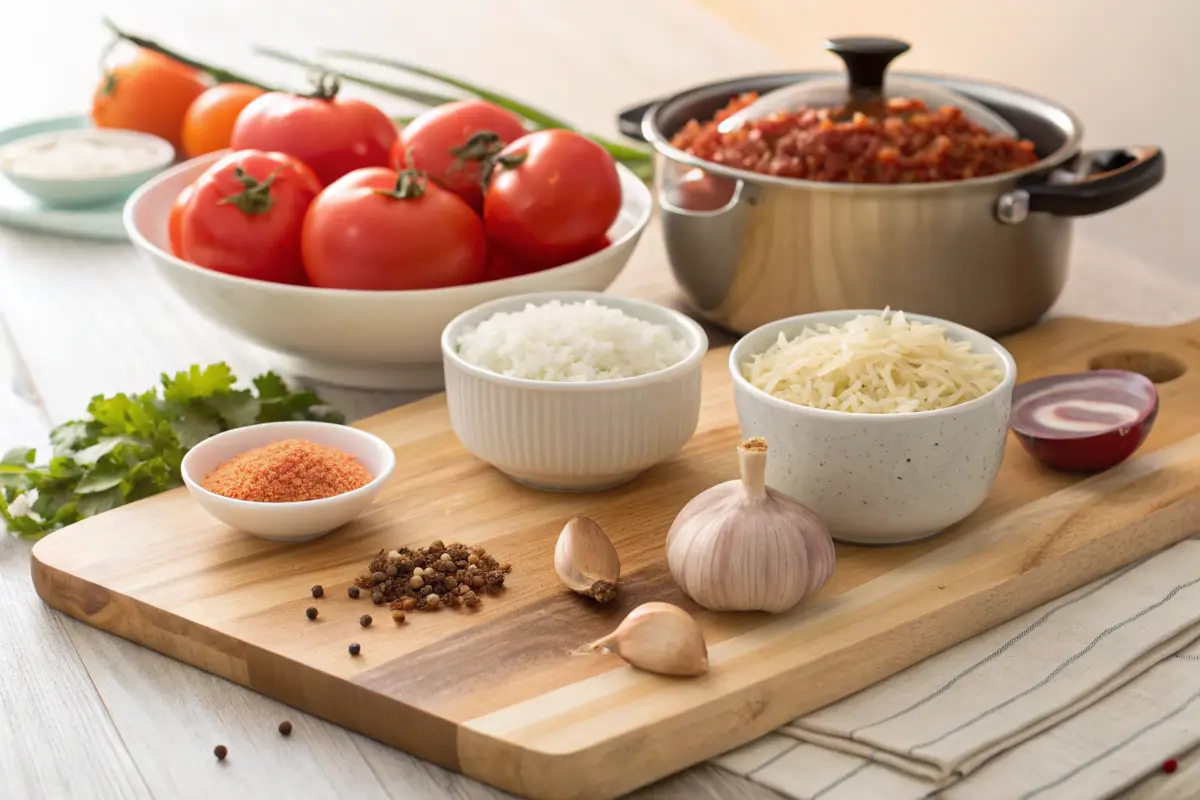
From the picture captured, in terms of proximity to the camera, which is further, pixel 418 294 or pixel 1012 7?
pixel 1012 7

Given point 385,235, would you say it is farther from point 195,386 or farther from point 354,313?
point 195,386

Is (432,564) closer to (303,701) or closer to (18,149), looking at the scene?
(303,701)

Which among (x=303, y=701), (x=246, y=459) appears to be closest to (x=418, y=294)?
(x=246, y=459)

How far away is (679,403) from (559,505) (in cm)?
16

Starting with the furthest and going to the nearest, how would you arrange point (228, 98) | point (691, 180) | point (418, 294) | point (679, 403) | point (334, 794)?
point (228, 98) → point (691, 180) → point (418, 294) → point (679, 403) → point (334, 794)

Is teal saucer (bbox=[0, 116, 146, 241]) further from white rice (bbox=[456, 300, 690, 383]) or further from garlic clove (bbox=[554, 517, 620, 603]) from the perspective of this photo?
garlic clove (bbox=[554, 517, 620, 603])

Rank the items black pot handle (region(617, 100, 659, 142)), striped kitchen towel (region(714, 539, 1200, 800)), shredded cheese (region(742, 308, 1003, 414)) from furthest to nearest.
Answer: black pot handle (region(617, 100, 659, 142)), shredded cheese (region(742, 308, 1003, 414)), striped kitchen towel (region(714, 539, 1200, 800))

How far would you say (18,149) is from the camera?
2225 mm

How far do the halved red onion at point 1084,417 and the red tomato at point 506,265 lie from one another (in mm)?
538

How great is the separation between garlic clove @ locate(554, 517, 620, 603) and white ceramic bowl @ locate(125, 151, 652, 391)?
16.9 inches

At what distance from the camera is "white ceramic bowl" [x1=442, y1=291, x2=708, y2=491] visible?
4.51 feet

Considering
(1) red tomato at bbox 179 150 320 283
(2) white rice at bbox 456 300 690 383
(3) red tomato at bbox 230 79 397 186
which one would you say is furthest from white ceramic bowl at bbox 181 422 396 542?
(3) red tomato at bbox 230 79 397 186

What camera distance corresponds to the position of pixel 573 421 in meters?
1.38

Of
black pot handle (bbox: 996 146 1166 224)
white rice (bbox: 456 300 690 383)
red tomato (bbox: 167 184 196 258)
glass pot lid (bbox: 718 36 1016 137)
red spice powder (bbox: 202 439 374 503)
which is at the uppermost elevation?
glass pot lid (bbox: 718 36 1016 137)
